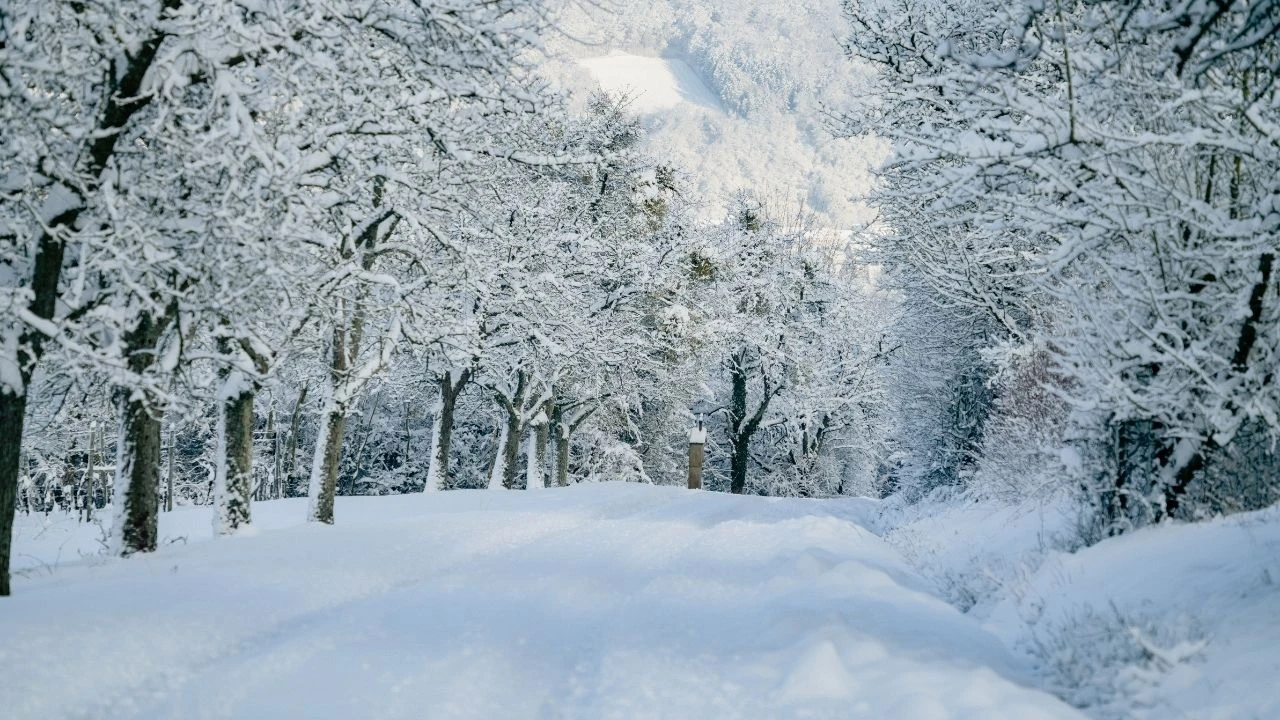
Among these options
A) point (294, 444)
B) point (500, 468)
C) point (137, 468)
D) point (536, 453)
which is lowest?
point (500, 468)

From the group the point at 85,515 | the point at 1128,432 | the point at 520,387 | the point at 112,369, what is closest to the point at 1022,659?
the point at 1128,432

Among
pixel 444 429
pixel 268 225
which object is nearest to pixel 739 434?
pixel 444 429

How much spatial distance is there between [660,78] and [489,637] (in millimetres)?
188883

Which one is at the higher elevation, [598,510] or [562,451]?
[562,451]

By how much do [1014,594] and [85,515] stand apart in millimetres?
27084

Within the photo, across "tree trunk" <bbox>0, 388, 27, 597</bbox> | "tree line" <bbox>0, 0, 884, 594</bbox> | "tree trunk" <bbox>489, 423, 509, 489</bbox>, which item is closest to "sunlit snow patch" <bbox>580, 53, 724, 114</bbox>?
"tree trunk" <bbox>489, 423, 509, 489</bbox>

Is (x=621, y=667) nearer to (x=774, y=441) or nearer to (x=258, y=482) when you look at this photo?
(x=774, y=441)

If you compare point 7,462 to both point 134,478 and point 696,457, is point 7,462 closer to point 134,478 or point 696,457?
point 134,478

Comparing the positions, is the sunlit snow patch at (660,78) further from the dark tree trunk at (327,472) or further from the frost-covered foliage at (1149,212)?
the frost-covered foliage at (1149,212)

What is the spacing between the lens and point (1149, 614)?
15.7 ft

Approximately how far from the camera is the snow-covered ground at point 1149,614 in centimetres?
377

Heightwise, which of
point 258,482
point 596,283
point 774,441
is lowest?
point 258,482

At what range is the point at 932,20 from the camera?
11.7 metres

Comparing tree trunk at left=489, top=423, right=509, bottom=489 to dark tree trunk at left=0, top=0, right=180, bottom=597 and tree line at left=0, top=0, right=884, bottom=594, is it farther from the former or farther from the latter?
dark tree trunk at left=0, top=0, right=180, bottom=597
